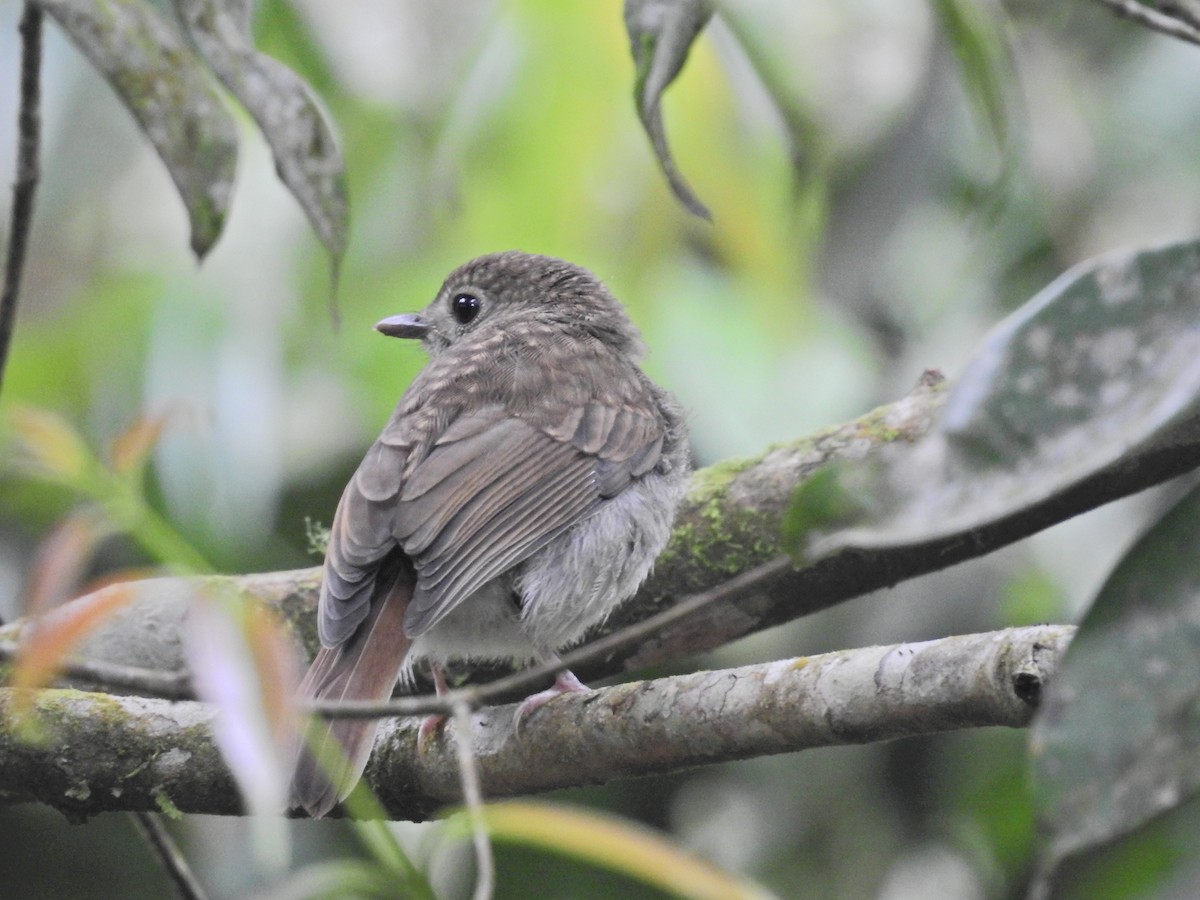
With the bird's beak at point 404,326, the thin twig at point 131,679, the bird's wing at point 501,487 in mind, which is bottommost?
the bird's wing at point 501,487

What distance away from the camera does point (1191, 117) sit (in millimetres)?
5926

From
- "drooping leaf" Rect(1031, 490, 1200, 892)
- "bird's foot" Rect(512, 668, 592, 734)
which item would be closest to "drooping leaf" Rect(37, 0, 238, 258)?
"bird's foot" Rect(512, 668, 592, 734)

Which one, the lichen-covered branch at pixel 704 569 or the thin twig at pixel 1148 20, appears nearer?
the thin twig at pixel 1148 20

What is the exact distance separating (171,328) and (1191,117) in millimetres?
4296

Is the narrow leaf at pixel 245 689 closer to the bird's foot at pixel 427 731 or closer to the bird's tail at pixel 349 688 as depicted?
the bird's tail at pixel 349 688

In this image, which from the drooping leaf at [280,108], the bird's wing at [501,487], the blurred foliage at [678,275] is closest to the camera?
the drooping leaf at [280,108]

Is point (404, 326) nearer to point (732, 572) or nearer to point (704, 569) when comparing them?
point (704, 569)

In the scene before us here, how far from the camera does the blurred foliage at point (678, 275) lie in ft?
16.5

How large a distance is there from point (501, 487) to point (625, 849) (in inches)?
89.7

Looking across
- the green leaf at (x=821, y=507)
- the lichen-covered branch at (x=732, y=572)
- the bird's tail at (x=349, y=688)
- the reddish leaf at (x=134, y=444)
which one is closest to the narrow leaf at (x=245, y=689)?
the reddish leaf at (x=134, y=444)

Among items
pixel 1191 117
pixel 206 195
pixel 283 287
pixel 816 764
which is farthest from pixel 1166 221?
pixel 206 195

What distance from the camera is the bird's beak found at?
4660 millimetres

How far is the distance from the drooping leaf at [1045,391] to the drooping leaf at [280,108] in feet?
4.57

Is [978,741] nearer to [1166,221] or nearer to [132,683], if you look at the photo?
[1166,221]
